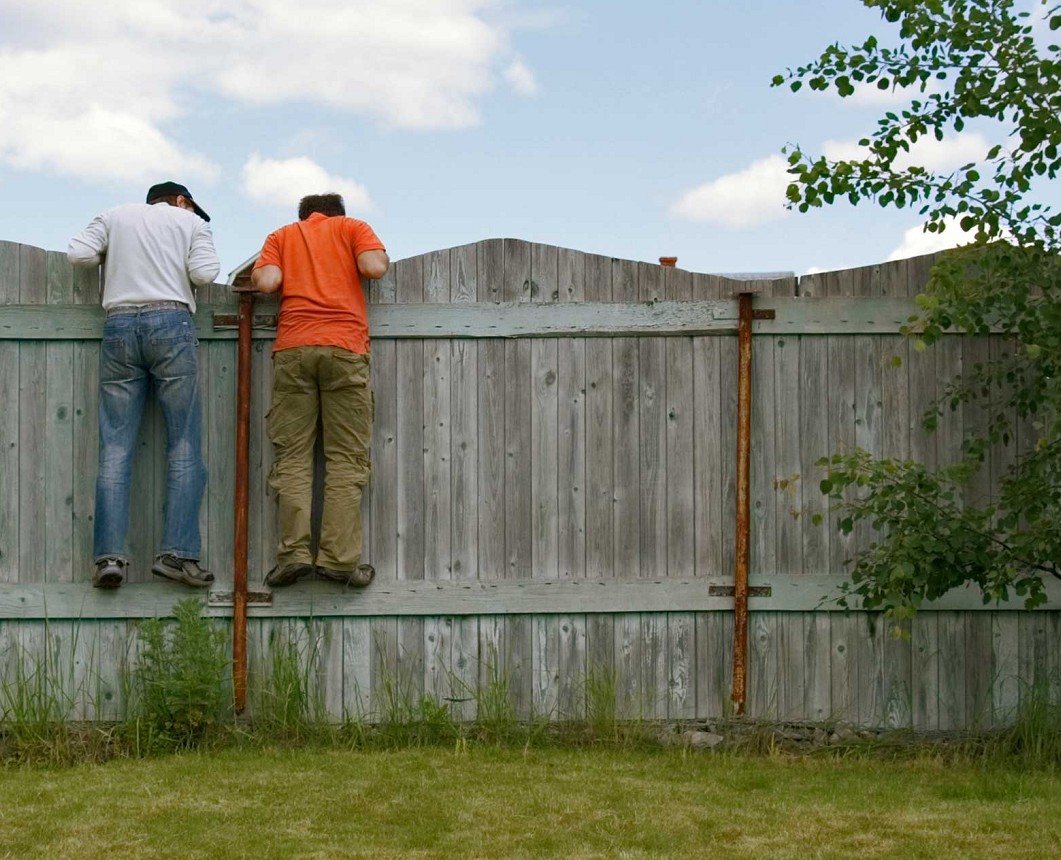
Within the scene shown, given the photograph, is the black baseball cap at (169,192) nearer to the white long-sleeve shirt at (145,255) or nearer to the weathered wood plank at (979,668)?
the white long-sleeve shirt at (145,255)

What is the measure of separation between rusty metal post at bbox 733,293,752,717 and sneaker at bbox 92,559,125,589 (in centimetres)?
263

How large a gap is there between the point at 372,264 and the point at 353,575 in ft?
4.34

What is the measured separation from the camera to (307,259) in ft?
20.1

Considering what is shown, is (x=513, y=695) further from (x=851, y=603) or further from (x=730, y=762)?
(x=851, y=603)

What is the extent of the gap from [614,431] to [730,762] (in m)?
1.48

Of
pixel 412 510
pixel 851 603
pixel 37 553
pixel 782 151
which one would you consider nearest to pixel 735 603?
pixel 851 603

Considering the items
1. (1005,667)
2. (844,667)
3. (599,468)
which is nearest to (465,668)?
(599,468)

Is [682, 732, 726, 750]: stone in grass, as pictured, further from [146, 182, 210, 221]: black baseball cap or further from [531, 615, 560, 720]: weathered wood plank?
[146, 182, 210, 221]: black baseball cap

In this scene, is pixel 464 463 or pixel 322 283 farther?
pixel 464 463

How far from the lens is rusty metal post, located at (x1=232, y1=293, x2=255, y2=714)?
6148 mm

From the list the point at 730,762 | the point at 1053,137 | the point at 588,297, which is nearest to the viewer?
the point at 1053,137

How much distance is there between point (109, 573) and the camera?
6059 millimetres

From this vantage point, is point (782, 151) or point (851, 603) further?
point (851, 603)

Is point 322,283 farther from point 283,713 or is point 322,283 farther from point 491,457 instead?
point 283,713
